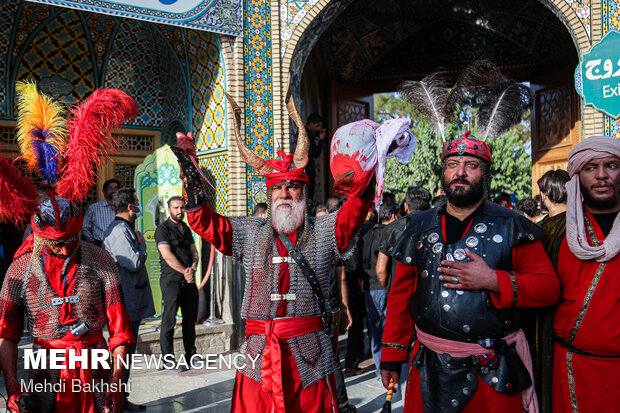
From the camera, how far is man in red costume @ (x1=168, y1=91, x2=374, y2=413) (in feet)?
9.87

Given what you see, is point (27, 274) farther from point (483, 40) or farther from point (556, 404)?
point (483, 40)

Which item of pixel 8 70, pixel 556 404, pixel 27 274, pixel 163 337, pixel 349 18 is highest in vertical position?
pixel 349 18

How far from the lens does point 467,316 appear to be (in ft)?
8.69

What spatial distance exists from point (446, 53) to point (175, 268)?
7.86 meters

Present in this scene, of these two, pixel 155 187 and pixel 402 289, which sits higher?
pixel 155 187

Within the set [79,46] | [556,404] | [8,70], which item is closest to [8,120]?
[8,70]

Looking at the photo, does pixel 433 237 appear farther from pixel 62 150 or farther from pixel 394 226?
pixel 394 226

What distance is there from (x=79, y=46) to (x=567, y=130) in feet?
26.2

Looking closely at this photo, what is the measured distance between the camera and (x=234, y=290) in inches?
295

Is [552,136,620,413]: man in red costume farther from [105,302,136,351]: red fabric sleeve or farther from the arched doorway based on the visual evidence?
the arched doorway

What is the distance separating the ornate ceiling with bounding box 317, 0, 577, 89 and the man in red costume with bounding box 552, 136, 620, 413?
26.6 feet

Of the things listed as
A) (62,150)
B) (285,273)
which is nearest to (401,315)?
(285,273)

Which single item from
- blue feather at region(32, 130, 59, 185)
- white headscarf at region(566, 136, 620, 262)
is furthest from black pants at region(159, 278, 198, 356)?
white headscarf at region(566, 136, 620, 262)

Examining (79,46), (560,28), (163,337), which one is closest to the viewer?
(163,337)
